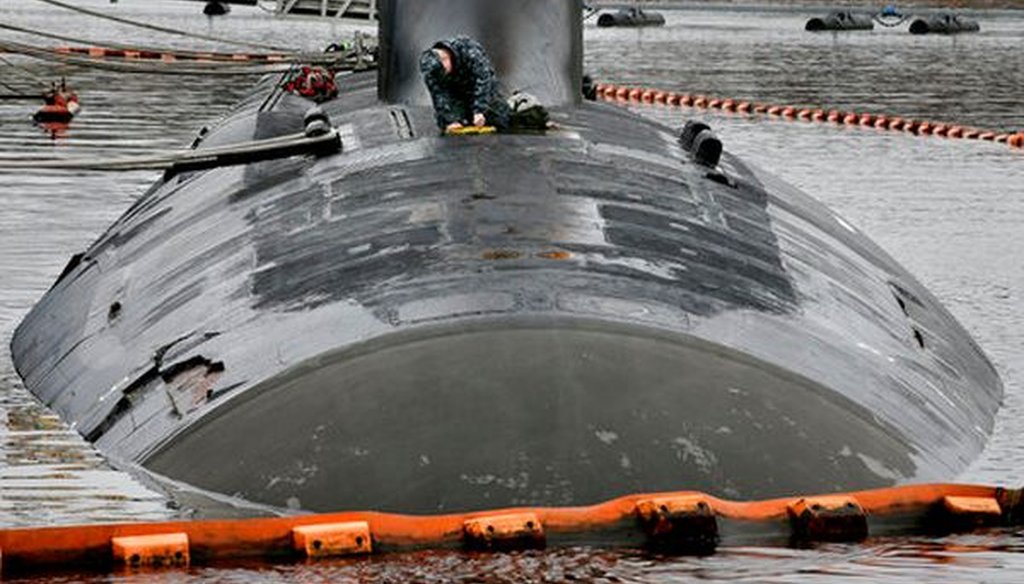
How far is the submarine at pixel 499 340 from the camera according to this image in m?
16.0

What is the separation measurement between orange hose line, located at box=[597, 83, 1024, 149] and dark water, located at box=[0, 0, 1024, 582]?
1057 millimetres

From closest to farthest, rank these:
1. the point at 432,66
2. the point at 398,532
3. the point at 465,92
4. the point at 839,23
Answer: the point at 398,532 < the point at 465,92 < the point at 432,66 < the point at 839,23

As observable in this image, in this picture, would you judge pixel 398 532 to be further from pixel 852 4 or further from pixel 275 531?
pixel 852 4

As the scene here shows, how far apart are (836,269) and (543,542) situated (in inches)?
331

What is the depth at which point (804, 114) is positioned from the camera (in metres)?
68.1

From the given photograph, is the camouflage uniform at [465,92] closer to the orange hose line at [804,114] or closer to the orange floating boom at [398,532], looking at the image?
the orange floating boom at [398,532]

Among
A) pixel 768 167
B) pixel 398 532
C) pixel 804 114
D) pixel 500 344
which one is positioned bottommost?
pixel 398 532

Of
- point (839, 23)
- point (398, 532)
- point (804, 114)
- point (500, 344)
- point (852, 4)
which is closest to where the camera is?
point (398, 532)

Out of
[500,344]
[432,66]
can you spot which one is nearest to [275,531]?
[500,344]

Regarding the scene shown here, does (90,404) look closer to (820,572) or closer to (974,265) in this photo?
(820,572)

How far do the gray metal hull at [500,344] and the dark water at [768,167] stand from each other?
438 mm

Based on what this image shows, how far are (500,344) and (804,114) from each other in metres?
52.3

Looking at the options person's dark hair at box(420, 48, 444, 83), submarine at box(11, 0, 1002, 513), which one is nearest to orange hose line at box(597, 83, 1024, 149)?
submarine at box(11, 0, 1002, 513)

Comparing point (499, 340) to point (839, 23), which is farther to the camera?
point (839, 23)
